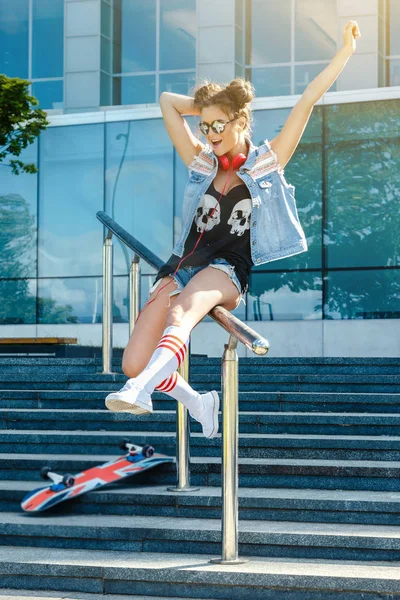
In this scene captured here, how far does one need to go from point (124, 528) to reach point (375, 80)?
1370 centimetres

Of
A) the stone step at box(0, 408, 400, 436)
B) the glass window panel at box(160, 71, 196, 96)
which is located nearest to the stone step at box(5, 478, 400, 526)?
the stone step at box(0, 408, 400, 436)

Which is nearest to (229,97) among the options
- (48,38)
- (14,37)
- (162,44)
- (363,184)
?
(363,184)

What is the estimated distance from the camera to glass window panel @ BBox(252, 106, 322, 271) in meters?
15.9

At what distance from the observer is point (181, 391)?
168 inches

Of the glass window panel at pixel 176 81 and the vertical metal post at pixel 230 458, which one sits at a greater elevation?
the glass window panel at pixel 176 81

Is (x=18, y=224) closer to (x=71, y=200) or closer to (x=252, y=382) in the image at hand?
(x=71, y=200)

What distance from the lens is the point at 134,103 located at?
1923 centimetres

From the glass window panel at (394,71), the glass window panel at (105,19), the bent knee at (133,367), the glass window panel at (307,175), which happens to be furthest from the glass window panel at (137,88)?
the bent knee at (133,367)

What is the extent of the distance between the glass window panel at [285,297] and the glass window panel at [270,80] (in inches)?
166

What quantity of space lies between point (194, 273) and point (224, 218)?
0.92ft

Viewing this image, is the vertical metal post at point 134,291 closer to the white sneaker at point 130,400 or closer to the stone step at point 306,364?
the stone step at point 306,364

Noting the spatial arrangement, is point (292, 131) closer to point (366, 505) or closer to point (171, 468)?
point (366, 505)

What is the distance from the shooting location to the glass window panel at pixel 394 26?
58.6 feet

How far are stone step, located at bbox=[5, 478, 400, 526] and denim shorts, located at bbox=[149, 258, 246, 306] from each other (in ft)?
4.24
